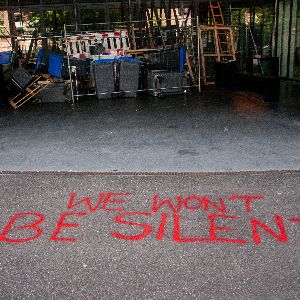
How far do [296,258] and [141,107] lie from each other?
24.4ft

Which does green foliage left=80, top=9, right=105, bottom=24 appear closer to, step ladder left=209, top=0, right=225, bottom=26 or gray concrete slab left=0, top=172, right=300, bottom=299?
step ladder left=209, top=0, right=225, bottom=26

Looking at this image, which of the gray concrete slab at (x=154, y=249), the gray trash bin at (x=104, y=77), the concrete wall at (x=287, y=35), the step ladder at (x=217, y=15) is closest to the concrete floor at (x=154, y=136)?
the gray concrete slab at (x=154, y=249)

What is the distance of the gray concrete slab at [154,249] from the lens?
2.78 m

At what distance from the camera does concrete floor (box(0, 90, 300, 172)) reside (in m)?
5.50

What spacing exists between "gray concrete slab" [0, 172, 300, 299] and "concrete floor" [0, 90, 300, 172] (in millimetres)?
754

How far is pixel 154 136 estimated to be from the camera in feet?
23.2

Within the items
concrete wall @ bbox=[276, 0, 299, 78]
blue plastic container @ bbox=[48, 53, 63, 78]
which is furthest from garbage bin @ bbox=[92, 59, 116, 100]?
concrete wall @ bbox=[276, 0, 299, 78]

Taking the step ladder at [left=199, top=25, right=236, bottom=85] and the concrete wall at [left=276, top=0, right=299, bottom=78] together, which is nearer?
the step ladder at [left=199, top=25, right=236, bottom=85]

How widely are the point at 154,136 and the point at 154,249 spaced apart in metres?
3.93

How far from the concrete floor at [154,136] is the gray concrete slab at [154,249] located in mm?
754

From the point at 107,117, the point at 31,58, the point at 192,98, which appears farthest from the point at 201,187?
the point at 31,58

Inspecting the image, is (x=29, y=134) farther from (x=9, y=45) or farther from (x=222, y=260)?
(x=9, y=45)

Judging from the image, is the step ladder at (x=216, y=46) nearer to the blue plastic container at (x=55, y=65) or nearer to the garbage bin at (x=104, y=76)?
the garbage bin at (x=104, y=76)

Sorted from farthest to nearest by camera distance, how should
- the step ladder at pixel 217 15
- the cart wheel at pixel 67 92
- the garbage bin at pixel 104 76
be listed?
the step ladder at pixel 217 15
the cart wheel at pixel 67 92
the garbage bin at pixel 104 76
